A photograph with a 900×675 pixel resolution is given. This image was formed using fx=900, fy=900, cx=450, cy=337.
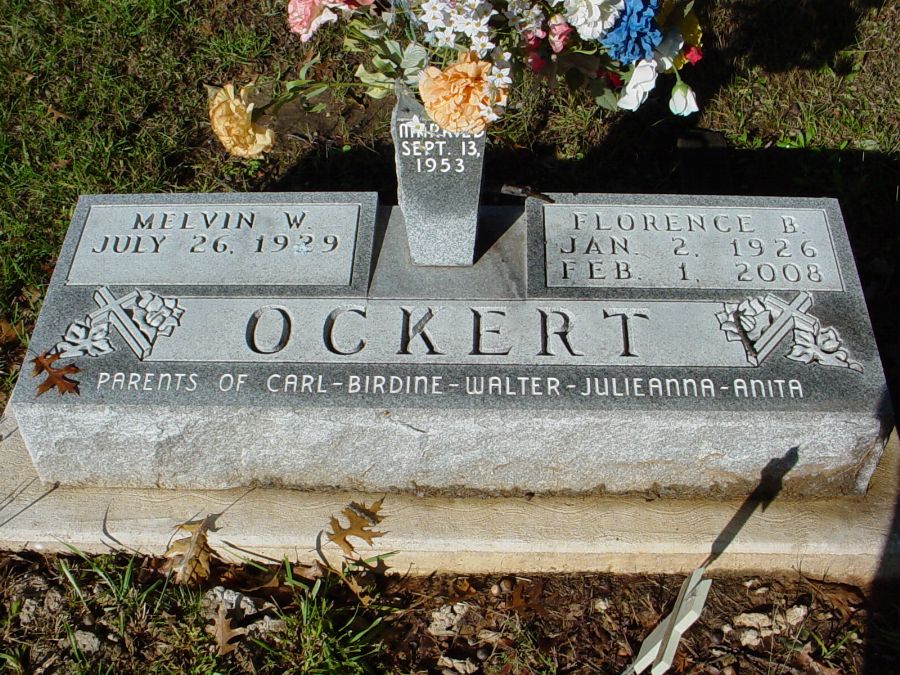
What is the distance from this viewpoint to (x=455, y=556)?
3.11m

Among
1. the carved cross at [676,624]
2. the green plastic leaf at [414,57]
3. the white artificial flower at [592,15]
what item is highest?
the green plastic leaf at [414,57]

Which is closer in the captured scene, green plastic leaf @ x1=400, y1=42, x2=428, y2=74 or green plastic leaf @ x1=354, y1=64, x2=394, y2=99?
green plastic leaf @ x1=400, y1=42, x2=428, y2=74

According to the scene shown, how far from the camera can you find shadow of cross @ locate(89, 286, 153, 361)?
306 centimetres

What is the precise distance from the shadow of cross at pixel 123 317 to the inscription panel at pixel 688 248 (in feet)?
4.69

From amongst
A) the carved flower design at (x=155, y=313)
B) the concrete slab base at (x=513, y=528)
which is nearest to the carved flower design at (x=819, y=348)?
the concrete slab base at (x=513, y=528)

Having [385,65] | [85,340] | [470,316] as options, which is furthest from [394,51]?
[85,340]

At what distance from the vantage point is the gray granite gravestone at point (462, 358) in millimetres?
2910

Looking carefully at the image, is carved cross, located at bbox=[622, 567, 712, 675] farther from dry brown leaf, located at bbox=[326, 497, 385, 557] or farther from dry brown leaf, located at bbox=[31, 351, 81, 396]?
dry brown leaf, located at bbox=[31, 351, 81, 396]

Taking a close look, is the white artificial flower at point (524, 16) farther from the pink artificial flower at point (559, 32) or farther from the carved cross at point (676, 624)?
the carved cross at point (676, 624)

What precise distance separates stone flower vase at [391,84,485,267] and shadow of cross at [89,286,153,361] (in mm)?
1004

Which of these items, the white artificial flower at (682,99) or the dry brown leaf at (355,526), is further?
the dry brown leaf at (355,526)

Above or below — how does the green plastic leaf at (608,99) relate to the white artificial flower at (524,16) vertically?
below

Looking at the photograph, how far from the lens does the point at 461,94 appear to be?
2.57 meters

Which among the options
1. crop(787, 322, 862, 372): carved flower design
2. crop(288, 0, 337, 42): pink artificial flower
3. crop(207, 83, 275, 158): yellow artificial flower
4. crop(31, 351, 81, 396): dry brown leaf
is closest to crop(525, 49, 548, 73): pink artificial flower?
crop(288, 0, 337, 42): pink artificial flower
